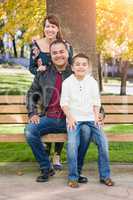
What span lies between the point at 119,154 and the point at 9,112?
5.92ft

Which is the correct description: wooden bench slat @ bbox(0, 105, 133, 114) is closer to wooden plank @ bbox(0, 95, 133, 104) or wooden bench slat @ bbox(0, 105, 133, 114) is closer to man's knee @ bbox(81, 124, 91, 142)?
wooden plank @ bbox(0, 95, 133, 104)

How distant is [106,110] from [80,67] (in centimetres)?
113

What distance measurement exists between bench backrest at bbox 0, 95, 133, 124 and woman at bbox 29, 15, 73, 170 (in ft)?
2.04

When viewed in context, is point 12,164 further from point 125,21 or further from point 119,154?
A: point 125,21

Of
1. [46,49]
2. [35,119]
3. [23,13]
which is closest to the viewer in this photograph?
[35,119]

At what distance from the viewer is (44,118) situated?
6.61 metres

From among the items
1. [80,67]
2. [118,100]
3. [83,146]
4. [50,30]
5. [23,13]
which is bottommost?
[83,146]

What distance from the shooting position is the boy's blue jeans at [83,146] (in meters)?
6.27

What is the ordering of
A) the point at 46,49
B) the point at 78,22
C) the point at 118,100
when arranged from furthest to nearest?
the point at 78,22 < the point at 118,100 < the point at 46,49

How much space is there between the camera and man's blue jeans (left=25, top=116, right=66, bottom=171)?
6.46m

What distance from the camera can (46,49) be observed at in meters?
6.90

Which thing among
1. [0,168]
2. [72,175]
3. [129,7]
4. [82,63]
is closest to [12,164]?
[0,168]

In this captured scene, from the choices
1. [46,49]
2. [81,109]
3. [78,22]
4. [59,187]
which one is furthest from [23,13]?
[59,187]

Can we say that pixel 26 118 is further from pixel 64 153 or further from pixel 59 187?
pixel 59 187
